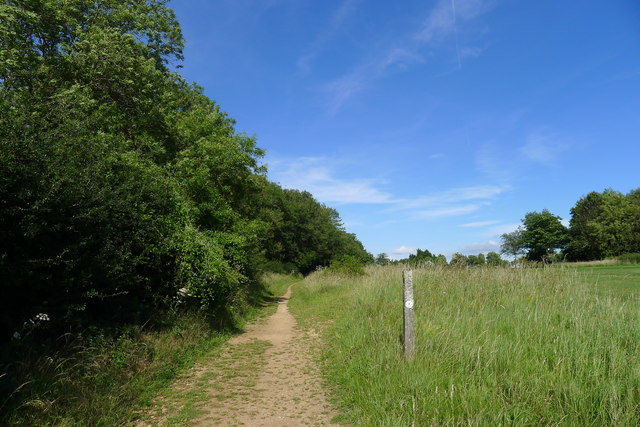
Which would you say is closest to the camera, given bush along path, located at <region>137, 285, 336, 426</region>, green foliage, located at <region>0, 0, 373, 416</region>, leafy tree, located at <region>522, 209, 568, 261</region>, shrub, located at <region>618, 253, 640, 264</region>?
bush along path, located at <region>137, 285, 336, 426</region>

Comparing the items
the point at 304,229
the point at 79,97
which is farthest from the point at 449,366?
the point at 304,229

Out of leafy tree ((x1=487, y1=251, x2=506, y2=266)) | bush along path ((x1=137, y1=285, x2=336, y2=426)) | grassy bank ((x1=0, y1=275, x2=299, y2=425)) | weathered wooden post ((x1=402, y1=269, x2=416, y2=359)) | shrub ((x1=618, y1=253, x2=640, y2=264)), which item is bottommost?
bush along path ((x1=137, y1=285, x2=336, y2=426))

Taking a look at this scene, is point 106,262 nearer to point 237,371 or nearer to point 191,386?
point 191,386

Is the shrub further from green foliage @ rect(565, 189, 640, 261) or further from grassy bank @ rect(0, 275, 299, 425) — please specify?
grassy bank @ rect(0, 275, 299, 425)

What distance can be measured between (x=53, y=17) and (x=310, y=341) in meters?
13.9

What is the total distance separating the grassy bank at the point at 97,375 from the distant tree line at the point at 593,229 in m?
54.0

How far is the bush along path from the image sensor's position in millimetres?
4680

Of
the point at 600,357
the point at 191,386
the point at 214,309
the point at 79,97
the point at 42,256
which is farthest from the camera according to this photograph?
the point at 214,309

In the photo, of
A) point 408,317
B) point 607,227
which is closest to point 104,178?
point 408,317

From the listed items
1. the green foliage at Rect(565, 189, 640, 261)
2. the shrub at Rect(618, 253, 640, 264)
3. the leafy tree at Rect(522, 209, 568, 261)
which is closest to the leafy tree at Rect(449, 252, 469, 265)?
the shrub at Rect(618, 253, 640, 264)

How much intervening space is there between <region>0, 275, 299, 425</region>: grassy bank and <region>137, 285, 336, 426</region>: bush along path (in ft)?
1.23

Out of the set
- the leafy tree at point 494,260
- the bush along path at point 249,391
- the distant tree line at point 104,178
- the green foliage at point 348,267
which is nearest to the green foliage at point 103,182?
the distant tree line at point 104,178

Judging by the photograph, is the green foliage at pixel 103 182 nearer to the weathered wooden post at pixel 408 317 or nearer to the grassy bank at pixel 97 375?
the grassy bank at pixel 97 375

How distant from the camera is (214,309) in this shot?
35.3ft
